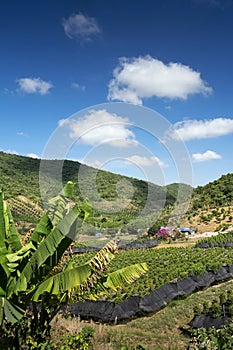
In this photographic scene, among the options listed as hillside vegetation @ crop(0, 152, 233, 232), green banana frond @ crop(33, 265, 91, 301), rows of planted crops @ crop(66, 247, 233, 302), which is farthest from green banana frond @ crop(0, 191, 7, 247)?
hillside vegetation @ crop(0, 152, 233, 232)

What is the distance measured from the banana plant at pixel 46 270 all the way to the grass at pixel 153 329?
114 cm

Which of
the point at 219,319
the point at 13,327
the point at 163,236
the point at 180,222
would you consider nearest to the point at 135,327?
the point at 219,319

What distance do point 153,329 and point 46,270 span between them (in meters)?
4.55

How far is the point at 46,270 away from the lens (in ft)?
18.2

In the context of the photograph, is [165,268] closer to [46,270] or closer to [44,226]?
[46,270]

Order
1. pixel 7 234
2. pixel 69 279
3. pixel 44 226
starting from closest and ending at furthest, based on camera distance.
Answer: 1. pixel 69 279
2. pixel 44 226
3. pixel 7 234

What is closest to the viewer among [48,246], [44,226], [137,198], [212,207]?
[48,246]

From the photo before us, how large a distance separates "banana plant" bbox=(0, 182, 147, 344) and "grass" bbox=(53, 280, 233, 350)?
1.14 meters

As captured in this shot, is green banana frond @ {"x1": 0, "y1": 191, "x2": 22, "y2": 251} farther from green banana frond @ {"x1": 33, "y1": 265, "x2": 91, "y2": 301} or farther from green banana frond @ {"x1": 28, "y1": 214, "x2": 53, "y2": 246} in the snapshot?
green banana frond @ {"x1": 33, "y1": 265, "x2": 91, "y2": 301}

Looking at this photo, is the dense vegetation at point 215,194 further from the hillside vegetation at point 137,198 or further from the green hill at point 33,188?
the green hill at point 33,188

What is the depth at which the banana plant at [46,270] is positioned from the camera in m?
4.88

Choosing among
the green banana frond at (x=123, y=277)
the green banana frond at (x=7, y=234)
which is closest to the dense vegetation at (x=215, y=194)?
the green banana frond at (x=123, y=277)

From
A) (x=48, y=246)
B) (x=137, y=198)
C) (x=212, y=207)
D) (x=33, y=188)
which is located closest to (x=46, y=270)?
(x=48, y=246)

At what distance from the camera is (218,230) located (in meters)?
30.9
